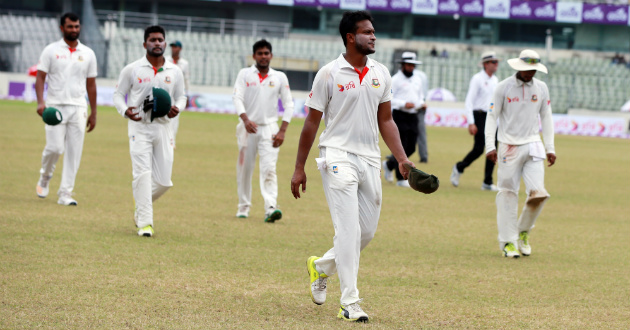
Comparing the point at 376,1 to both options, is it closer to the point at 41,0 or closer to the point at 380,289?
the point at 41,0

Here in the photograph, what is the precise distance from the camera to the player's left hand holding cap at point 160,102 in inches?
377

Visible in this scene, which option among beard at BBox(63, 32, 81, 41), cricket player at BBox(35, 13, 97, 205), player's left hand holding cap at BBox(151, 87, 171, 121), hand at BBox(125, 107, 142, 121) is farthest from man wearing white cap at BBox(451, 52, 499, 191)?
hand at BBox(125, 107, 142, 121)

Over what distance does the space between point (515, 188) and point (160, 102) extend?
386 centimetres

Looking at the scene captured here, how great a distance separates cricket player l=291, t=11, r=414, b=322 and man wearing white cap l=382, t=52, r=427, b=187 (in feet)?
33.3

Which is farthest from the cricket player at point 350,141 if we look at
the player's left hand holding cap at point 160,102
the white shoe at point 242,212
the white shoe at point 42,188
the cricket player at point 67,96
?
the white shoe at point 42,188

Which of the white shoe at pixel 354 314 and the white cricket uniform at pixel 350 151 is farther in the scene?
the white cricket uniform at pixel 350 151

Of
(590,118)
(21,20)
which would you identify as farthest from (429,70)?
(21,20)

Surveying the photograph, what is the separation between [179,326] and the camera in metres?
5.83

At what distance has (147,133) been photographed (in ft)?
31.8

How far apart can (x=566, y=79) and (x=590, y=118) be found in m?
13.2

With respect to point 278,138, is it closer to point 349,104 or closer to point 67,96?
point 67,96

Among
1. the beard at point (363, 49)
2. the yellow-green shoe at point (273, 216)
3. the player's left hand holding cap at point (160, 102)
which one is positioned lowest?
the yellow-green shoe at point (273, 216)

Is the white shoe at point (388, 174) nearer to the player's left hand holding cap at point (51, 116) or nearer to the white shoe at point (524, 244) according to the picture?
the player's left hand holding cap at point (51, 116)

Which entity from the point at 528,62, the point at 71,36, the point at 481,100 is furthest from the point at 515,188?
the point at 481,100
